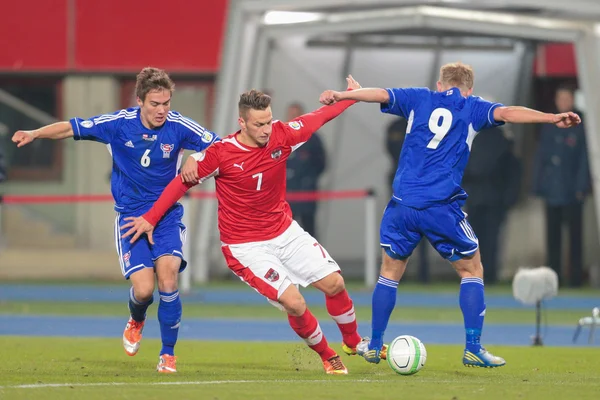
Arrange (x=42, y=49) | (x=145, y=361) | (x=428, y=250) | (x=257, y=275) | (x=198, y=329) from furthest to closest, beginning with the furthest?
(x=42, y=49) → (x=428, y=250) → (x=198, y=329) → (x=145, y=361) → (x=257, y=275)

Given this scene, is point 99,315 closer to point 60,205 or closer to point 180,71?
point 60,205

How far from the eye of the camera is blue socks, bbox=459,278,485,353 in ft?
30.2

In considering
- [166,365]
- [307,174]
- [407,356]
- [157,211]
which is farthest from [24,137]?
[307,174]

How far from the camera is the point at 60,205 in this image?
20.6 m

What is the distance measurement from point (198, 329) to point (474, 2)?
666 centimetres

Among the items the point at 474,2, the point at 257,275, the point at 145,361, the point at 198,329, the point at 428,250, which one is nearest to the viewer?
the point at 257,275

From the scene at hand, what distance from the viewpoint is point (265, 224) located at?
30.5ft

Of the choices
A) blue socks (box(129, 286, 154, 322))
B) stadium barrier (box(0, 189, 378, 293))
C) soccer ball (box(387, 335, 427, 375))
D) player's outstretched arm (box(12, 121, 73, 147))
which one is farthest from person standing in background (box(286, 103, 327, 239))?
soccer ball (box(387, 335, 427, 375))

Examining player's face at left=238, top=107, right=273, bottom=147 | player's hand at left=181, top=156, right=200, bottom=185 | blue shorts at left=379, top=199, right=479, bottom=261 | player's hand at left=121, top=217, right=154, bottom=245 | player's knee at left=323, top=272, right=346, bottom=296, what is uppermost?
player's face at left=238, top=107, right=273, bottom=147

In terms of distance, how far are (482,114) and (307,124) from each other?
1.32 m

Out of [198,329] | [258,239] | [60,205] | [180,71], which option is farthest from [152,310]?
[180,71]

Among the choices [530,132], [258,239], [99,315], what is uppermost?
[530,132]

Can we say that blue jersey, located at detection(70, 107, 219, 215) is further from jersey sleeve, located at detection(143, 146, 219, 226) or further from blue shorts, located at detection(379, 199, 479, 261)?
blue shorts, located at detection(379, 199, 479, 261)

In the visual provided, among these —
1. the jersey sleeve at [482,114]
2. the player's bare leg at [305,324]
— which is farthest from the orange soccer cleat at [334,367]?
the jersey sleeve at [482,114]
